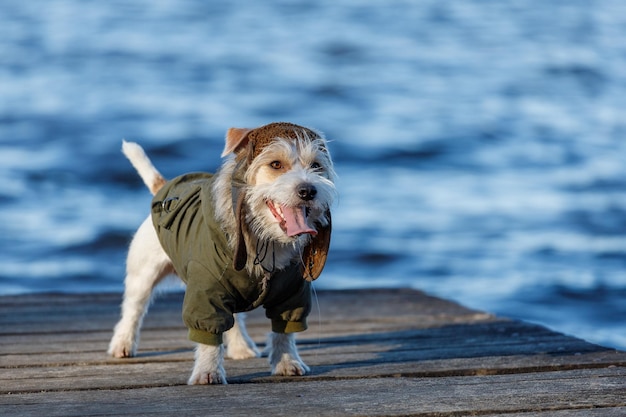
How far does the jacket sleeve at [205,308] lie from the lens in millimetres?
3674

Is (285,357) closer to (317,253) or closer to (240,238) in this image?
(317,253)

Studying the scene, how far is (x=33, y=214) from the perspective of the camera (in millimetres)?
10602

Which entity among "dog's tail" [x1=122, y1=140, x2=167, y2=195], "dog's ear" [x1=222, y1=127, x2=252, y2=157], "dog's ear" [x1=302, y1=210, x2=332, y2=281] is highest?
"dog's ear" [x1=222, y1=127, x2=252, y2=157]

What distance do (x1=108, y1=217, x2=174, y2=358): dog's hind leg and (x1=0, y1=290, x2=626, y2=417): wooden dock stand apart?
89 mm

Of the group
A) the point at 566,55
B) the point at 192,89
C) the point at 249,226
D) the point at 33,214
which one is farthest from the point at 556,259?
the point at 566,55

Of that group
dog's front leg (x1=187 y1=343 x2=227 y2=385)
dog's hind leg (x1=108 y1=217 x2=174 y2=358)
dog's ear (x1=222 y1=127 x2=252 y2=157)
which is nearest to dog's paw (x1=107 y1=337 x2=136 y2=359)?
dog's hind leg (x1=108 y1=217 x2=174 y2=358)

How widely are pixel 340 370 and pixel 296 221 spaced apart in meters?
0.84

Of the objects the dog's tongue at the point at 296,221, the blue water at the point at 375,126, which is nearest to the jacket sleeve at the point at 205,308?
the dog's tongue at the point at 296,221

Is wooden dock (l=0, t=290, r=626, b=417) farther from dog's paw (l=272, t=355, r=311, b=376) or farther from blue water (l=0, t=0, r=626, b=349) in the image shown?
blue water (l=0, t=0, r=626, b=349)

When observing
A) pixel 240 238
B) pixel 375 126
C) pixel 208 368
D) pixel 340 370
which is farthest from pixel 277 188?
pixel 375 126

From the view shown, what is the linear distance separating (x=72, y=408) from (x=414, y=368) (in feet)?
4.45

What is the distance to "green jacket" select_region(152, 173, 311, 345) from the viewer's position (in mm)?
3676

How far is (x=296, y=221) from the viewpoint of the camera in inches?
135

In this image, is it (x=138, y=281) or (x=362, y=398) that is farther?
(x=138, y=281)
